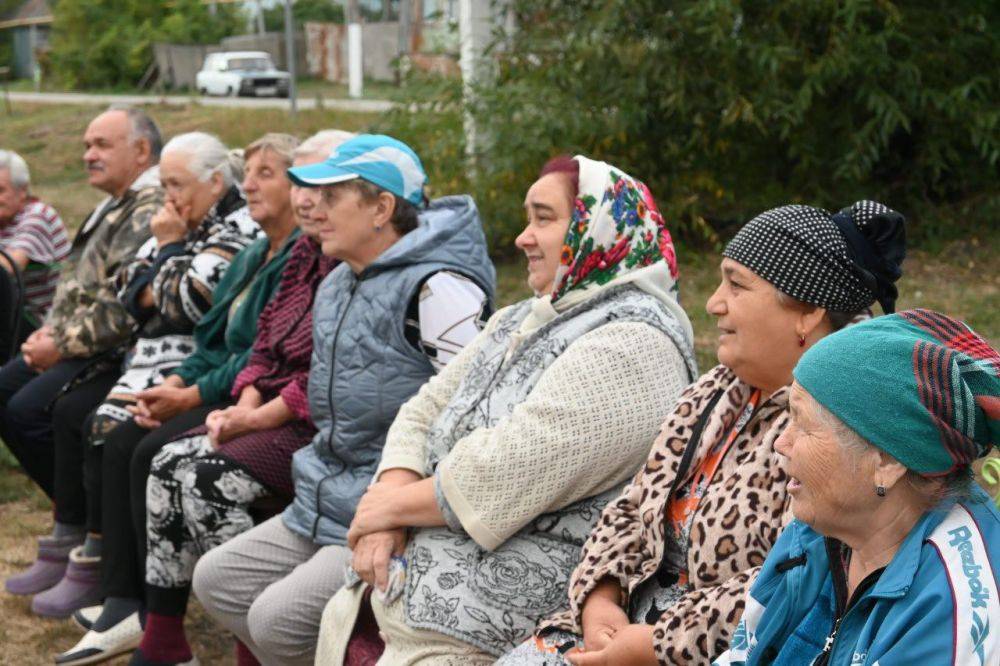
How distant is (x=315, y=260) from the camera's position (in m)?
4.07

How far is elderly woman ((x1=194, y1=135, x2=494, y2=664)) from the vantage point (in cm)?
356

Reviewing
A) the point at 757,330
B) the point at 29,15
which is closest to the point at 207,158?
the point at 757,330

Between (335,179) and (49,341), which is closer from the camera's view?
(335,179)

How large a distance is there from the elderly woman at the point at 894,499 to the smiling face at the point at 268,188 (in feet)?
8.75

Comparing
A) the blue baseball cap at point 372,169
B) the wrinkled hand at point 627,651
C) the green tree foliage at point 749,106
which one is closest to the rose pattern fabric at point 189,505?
the blue baseball cap at point 372,169

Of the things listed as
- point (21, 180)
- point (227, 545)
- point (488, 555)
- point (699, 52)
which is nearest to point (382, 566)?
point (488, 555)

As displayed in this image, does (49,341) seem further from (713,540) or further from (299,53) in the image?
(299,53)

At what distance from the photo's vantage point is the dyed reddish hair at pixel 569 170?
3.04m

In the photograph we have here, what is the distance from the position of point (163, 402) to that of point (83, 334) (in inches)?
28.0

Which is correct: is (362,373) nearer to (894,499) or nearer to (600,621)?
(600,621)

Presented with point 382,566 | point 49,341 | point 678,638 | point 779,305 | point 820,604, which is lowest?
point 49,341

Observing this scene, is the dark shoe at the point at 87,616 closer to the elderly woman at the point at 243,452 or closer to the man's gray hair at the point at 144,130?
the elderly woman at the point at 243,452

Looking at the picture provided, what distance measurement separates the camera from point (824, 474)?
6.31 ft

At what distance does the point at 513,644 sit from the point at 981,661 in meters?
1.35
